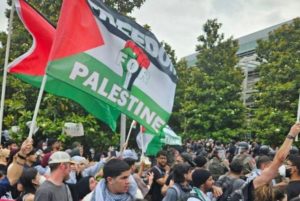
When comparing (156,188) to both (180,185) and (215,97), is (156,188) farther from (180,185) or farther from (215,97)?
(215,97)

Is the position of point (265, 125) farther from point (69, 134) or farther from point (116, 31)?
point (116, 31)

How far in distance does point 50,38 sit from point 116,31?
3.71 feet

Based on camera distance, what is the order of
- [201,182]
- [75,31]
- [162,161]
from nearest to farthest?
1. [201,182]
2. [75,31]
3. [162,161]

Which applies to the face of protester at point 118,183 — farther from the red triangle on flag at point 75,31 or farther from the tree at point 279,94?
the tree at point 279,94

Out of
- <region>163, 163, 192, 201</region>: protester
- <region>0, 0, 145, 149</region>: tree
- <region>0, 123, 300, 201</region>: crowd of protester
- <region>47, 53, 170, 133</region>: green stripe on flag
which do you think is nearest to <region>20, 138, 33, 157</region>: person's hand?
<region>0, 123, 300, 201</region>: crowd of protester

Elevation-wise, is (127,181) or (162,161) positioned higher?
(162,161)

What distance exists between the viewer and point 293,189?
5.25 m

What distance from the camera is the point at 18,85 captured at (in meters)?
14.6

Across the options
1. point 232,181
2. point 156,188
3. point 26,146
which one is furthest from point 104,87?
point 156,188

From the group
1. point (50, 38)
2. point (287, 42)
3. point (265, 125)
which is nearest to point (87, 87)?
point (50, 38)

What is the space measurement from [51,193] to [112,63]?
1.87 metres

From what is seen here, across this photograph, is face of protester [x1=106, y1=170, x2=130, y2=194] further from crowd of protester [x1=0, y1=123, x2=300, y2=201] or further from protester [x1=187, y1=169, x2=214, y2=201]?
protester [x1=187, y1=169, x2=214, y2=201]

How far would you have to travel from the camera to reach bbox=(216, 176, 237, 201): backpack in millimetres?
6043

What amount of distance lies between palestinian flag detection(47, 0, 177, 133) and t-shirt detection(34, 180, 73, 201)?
1.16 meters
